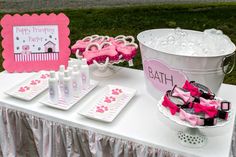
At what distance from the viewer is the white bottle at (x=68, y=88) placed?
3.90 feet

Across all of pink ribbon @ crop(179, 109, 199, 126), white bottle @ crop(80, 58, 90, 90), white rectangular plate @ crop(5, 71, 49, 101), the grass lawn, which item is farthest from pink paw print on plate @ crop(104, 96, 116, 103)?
the grass lawn

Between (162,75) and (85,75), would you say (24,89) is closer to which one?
(85,75)

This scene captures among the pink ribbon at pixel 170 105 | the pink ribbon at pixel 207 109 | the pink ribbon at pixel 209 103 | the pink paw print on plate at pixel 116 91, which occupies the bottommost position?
the pink paw print on plate at pixel 116 91

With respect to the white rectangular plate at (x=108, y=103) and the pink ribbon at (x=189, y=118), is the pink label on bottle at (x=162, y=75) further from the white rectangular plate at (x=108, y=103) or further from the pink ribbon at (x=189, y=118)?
the pink ribbon at (x=189, y=118)

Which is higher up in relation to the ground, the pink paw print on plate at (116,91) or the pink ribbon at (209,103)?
the pink ribbon at (209,103)

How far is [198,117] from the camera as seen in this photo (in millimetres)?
886

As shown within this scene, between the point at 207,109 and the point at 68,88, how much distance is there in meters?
0.54

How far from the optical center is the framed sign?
1489mm

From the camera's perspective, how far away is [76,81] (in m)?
1.26

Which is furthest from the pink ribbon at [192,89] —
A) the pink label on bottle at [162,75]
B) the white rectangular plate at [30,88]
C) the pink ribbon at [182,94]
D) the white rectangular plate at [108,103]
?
the white rectangular plate at [30,88]

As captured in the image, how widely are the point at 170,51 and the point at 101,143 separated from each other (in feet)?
1.39

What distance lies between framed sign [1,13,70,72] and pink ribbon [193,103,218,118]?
79cm

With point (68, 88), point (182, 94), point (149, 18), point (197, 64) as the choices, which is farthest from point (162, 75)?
point (149, 18)

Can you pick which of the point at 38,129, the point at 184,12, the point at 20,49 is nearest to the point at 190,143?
the point at 38,129
